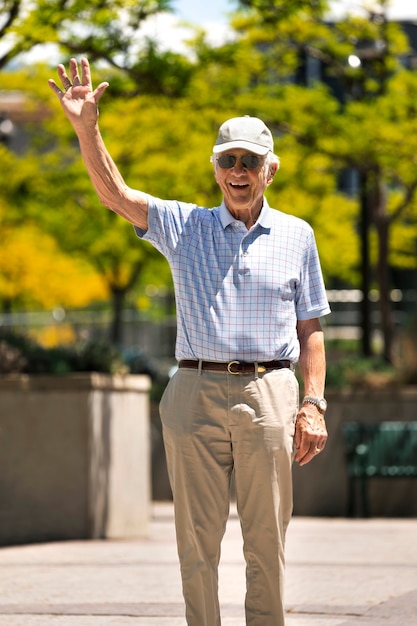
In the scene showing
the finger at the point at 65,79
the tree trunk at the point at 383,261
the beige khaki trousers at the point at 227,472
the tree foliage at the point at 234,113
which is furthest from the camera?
the tree trunk at the point at 383,261

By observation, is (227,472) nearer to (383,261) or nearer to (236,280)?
(236,280)

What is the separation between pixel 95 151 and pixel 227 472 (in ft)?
3.85

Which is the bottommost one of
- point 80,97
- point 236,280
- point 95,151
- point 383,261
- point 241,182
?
point 236,280

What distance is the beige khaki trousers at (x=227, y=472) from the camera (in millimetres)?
4703

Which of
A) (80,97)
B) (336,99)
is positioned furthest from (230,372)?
(336,99)

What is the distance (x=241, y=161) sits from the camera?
4.78 meters

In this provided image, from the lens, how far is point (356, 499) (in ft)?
52.4

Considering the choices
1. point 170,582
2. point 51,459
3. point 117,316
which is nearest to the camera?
point 170,582

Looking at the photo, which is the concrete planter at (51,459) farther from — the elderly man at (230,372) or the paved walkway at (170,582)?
the elderly man at (230,372)

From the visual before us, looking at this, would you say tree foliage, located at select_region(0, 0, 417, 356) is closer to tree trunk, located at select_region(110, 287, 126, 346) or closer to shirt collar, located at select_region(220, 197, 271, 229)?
tree trunk, located at select_region(110, 287, 126, 346)

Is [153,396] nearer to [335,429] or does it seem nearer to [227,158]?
[335,429]

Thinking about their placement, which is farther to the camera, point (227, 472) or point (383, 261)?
point (383, 261)

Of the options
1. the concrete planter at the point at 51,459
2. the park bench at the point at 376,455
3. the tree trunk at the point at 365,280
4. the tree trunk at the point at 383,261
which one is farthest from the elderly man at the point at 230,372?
the tree trunk at the point at 383,261

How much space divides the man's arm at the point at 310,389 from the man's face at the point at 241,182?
0.49 meters
